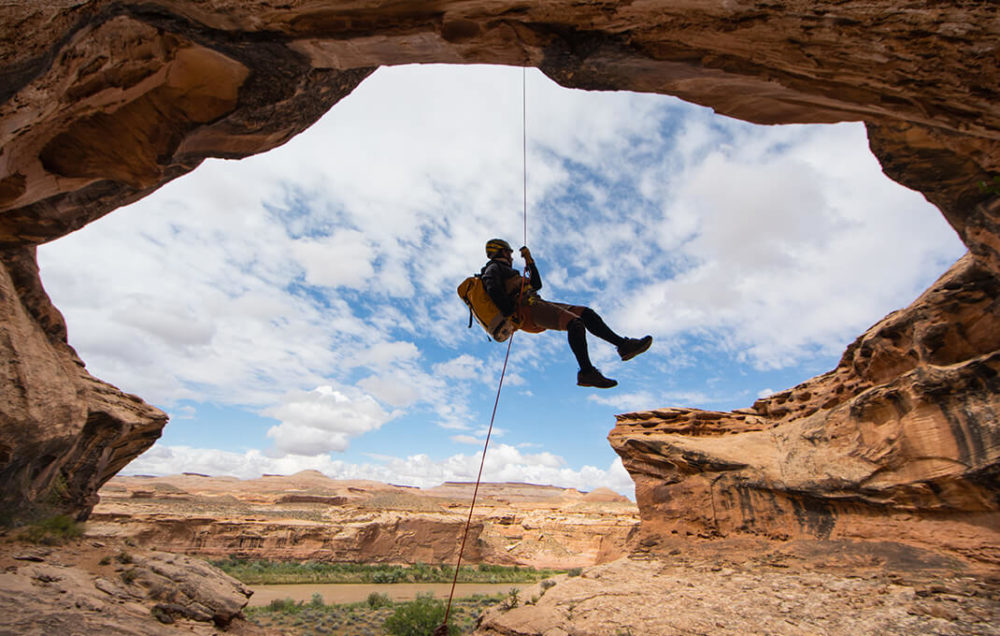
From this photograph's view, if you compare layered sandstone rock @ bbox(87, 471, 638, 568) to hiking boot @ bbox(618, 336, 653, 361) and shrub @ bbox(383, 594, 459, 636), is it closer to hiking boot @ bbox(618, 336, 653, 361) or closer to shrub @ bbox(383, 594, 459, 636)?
shrub @ bbox(383, 594, 459, 636)

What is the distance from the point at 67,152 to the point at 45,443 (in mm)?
5903

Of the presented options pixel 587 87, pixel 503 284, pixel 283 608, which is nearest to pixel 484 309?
pixel 503 284

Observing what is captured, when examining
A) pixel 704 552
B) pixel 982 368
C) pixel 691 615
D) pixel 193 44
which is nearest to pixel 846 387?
pixel 982 368

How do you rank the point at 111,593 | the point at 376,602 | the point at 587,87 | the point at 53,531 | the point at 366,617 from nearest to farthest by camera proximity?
the point at 587,87
the point at 111,593
the point at 53,531
the point at 366,617
the point at 376,602

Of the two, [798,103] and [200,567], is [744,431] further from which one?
[200,567]

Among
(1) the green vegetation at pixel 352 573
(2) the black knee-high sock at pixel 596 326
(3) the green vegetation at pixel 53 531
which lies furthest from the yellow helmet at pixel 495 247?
(1) the green vegetation at pixel 352 573

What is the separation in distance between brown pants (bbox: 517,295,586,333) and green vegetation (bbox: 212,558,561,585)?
22373 millimetres

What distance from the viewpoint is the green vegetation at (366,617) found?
11.4 meters

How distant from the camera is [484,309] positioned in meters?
6.63

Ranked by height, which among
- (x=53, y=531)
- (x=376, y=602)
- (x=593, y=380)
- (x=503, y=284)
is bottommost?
(x=376, y=602)

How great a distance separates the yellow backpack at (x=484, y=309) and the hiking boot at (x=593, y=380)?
1334 millimetres

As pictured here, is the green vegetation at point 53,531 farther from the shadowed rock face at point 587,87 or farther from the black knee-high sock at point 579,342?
the black knee-high sock at point 579,342

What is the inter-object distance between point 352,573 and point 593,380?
25168mm

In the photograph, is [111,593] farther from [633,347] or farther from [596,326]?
[633,347]
